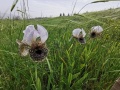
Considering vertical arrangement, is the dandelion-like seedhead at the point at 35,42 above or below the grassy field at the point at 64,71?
above

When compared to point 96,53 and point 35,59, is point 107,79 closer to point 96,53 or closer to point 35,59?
point 96,53

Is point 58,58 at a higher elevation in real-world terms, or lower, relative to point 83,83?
higher

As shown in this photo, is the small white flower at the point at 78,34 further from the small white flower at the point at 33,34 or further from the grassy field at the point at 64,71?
the small white flower at the point at 33,34

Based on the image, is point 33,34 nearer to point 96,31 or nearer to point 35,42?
point 35,42

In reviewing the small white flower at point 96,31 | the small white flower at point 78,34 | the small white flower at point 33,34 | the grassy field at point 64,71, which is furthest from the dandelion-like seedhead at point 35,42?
the small white flower at point 96,31

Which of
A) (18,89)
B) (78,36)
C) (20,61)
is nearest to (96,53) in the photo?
(78,36)

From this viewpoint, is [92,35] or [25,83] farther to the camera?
[92,35]

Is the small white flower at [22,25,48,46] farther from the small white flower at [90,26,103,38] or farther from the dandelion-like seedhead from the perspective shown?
the small white flower at [90,26,103,38]

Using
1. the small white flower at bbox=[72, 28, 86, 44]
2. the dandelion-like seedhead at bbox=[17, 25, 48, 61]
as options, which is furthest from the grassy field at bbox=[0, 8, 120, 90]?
the dandelion-like seedhead at bbox=[17, 25, 48, 61]

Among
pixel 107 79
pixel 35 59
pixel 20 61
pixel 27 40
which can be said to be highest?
pixel 27 40
